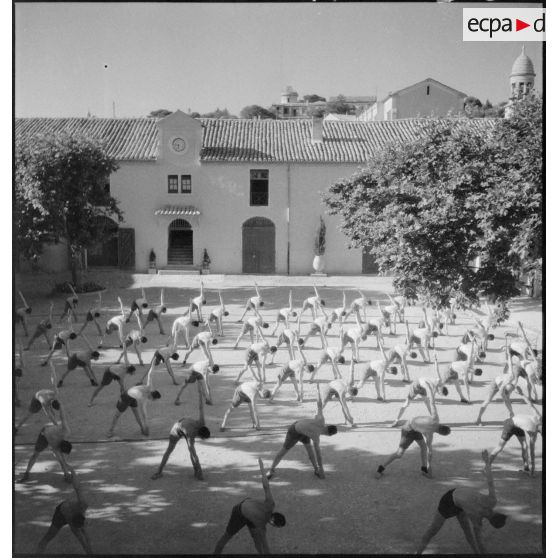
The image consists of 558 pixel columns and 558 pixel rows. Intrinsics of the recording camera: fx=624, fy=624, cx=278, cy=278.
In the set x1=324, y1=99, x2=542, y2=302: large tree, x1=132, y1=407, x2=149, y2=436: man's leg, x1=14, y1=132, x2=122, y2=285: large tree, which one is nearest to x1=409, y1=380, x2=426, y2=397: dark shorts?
x1=324, y1=99, x2=542, y2=302: large tree

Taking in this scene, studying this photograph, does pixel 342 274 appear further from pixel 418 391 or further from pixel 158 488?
pixel 158 488

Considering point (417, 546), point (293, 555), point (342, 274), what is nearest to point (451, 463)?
point (417, 546)

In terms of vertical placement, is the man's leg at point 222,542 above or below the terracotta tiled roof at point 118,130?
below

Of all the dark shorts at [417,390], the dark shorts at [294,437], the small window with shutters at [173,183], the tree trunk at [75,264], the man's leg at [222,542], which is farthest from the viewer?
the small window with shutters at [173,183]

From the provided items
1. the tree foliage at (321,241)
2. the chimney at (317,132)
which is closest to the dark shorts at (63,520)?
the tree foliage at (321,241)

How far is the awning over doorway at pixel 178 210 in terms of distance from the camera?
25855 millimetres

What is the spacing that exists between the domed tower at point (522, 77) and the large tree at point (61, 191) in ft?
46.7

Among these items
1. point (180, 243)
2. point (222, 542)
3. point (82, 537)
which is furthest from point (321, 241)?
point (82, 537)

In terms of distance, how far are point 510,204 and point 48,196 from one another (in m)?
15.2

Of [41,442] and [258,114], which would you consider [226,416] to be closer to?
[41,442]

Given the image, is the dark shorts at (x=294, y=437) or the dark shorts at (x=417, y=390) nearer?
the dark shorts at (x=294, y=437)

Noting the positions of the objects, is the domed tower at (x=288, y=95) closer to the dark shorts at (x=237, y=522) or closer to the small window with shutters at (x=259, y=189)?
the small window with shutters at (x=259, y=189)

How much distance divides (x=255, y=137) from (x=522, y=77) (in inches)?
767

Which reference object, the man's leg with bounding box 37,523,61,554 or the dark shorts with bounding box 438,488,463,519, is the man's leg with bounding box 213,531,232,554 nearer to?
the man's leg with bounding box 37,523,61,554
